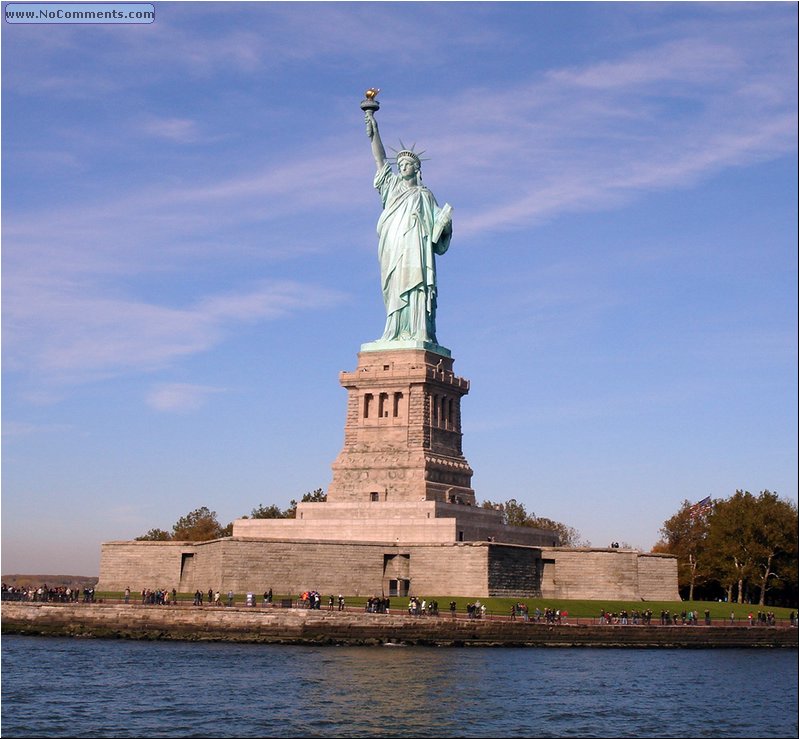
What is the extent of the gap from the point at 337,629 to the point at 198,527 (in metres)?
43.2

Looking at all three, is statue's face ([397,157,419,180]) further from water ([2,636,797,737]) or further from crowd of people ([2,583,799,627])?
water ([2,636,797,737])

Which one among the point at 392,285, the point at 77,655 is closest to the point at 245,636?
the point at 77,655

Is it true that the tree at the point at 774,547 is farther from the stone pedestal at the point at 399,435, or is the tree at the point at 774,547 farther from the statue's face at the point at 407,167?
the statue's face at the point at 407,167

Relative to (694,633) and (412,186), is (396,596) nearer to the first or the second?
(694,633)

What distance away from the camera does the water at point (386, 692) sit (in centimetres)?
3622

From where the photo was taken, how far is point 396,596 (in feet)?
213

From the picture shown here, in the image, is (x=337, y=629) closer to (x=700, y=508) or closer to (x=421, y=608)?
(x=421, y=608)

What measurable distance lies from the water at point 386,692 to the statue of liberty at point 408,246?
25074 millimetres

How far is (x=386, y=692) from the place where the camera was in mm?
41219

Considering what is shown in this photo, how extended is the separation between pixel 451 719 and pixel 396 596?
91.2ft

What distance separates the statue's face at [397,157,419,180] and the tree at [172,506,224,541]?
99.8ft

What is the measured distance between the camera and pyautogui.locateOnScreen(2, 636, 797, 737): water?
36.2 meters

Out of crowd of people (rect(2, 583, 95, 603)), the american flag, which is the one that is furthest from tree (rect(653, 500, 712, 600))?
crowd of people (rect(2, 583, 95, 603))

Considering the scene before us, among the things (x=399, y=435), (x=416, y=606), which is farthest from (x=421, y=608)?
(x=399, y=435)
